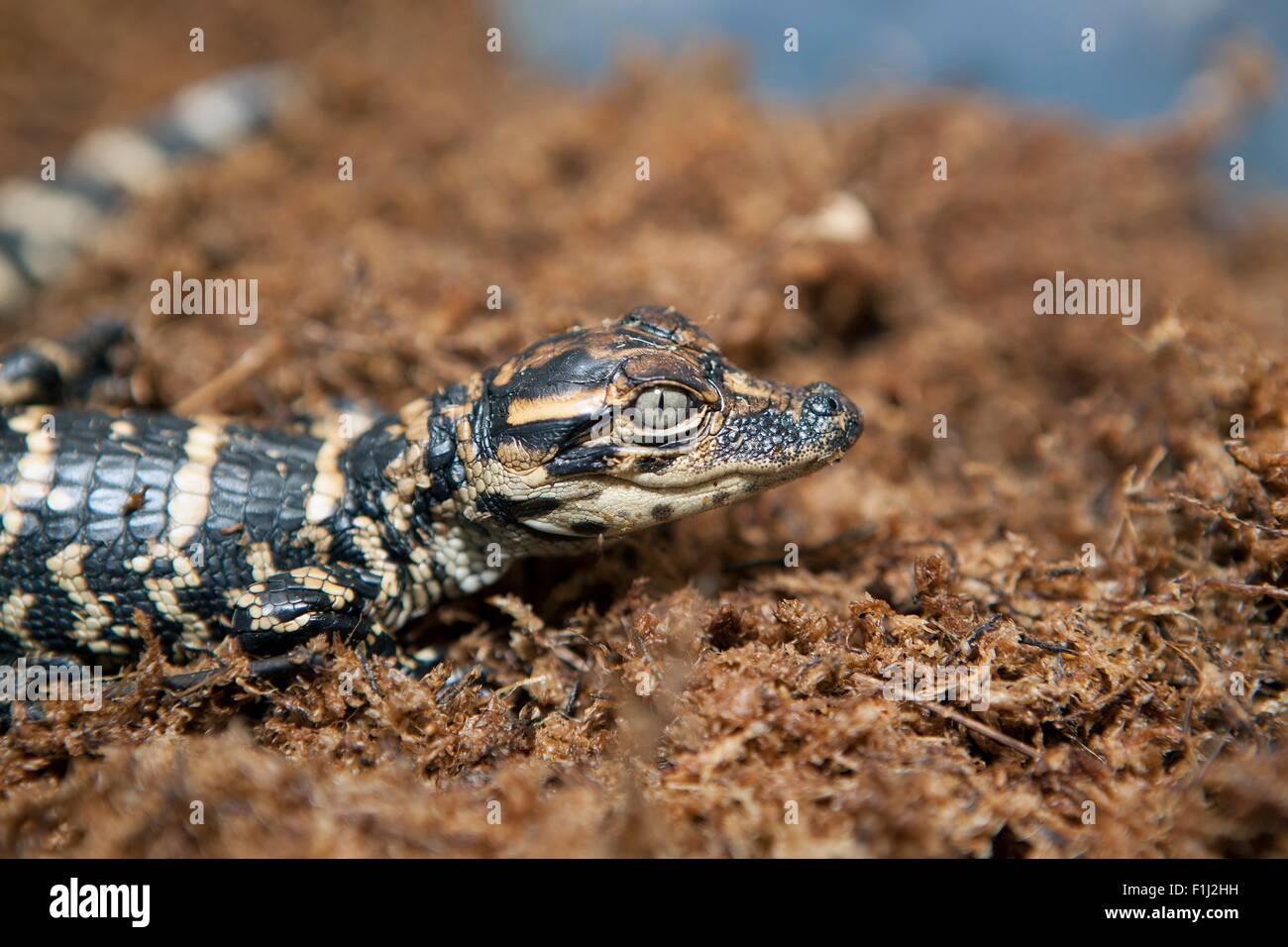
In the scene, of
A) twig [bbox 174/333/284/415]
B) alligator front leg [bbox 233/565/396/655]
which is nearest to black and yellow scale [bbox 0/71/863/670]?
alligator front leg [bbox 233/565/396/655]

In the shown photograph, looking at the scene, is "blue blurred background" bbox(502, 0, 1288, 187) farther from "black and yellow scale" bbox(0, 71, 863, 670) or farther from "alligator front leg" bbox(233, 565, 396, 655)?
"alligator front leg" bbox(233, 565, 396, 655)

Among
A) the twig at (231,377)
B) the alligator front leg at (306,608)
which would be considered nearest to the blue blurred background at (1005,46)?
the twig at (231,377)

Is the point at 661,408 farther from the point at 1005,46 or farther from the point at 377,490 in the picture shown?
the point at 1005,46

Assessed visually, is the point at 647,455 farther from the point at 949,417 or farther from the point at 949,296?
the point at 949,296

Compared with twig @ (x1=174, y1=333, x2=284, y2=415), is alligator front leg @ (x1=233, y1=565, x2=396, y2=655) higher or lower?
lower

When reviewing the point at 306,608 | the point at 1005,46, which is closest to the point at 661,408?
the point at 306,608

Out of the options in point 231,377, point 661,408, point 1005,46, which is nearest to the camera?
point 661,408

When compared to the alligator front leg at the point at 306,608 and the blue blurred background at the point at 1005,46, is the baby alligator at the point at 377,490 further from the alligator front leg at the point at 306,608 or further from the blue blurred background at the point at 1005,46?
the blue blurred background at the point at 1005,46
